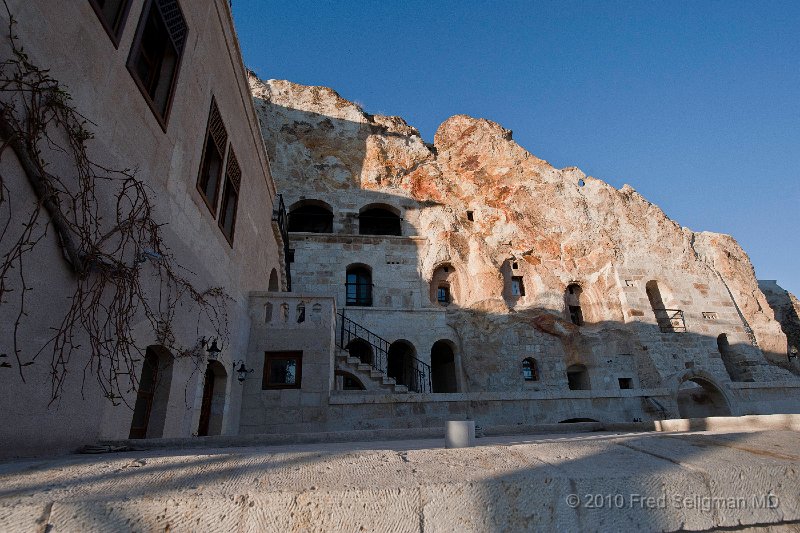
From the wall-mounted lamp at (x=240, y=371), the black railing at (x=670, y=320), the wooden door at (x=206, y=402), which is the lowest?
the wooden door at (x=206, y=402)

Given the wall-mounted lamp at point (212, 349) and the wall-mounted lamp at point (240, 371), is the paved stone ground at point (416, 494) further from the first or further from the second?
the wall-mounted lamp at point (240, 371)

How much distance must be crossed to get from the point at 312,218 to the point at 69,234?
1710 cm

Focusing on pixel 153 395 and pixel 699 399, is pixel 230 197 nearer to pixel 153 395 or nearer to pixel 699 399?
pixel 153 395

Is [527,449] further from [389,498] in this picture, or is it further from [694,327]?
[694,327]

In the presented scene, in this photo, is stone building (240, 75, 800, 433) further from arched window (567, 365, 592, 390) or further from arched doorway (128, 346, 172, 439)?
arched doorway (128, 346, 172, 439)

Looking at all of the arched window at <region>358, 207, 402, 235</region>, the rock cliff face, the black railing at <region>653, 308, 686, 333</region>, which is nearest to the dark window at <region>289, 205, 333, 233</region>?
the rock cliff face

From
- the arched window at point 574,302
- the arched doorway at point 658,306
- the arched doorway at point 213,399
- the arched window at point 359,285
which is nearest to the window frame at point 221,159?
the arched doorway at point 213,399

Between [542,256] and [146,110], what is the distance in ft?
53.7

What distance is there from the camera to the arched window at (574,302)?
1755 centimetres

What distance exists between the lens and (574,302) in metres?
17.8

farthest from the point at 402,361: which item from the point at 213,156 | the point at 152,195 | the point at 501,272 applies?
the point at 152,195

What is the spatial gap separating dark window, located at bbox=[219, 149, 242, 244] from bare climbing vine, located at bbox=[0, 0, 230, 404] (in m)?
2.88

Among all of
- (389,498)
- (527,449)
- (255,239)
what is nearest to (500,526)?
(389,498)

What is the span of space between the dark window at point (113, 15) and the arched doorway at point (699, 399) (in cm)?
2006
